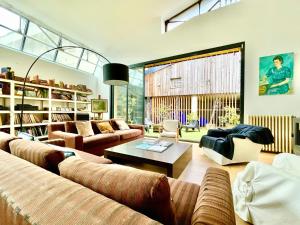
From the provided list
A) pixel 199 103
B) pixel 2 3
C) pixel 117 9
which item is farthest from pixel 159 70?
pixel 2 3

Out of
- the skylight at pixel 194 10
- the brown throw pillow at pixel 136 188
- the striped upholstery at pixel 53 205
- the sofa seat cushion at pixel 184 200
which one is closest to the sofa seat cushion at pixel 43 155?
the striped upholstery at pixel 53 205

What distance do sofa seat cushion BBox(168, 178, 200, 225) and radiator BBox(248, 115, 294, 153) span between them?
3.31 meters

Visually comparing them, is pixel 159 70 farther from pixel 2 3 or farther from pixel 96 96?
pixel 2 3

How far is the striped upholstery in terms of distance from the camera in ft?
1.68

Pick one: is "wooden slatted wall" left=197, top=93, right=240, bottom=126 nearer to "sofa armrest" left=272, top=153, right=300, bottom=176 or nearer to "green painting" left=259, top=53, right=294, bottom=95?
"green painting" left=259, top=53, right=294, bottom=95

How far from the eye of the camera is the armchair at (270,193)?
1005mm

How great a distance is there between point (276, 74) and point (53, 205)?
451 cm

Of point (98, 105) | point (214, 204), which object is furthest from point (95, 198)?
point (98, 105)

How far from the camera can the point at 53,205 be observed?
0.58 metres

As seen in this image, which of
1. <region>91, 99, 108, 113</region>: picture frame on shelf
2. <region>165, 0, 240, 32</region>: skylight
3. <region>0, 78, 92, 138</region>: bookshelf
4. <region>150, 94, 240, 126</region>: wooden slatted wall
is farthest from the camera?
<region>150, 94, 240, 126</region>: wooden slatted wall

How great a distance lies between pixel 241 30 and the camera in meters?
3.91

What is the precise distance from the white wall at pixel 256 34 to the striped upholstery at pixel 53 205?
4205 millimetres

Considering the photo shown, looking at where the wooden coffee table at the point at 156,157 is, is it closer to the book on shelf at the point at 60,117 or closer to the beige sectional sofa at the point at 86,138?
the beige sectional sofa at the point at 86,138

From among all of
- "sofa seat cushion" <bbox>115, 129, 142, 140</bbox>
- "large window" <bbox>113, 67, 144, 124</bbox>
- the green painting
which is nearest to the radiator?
the green painting
